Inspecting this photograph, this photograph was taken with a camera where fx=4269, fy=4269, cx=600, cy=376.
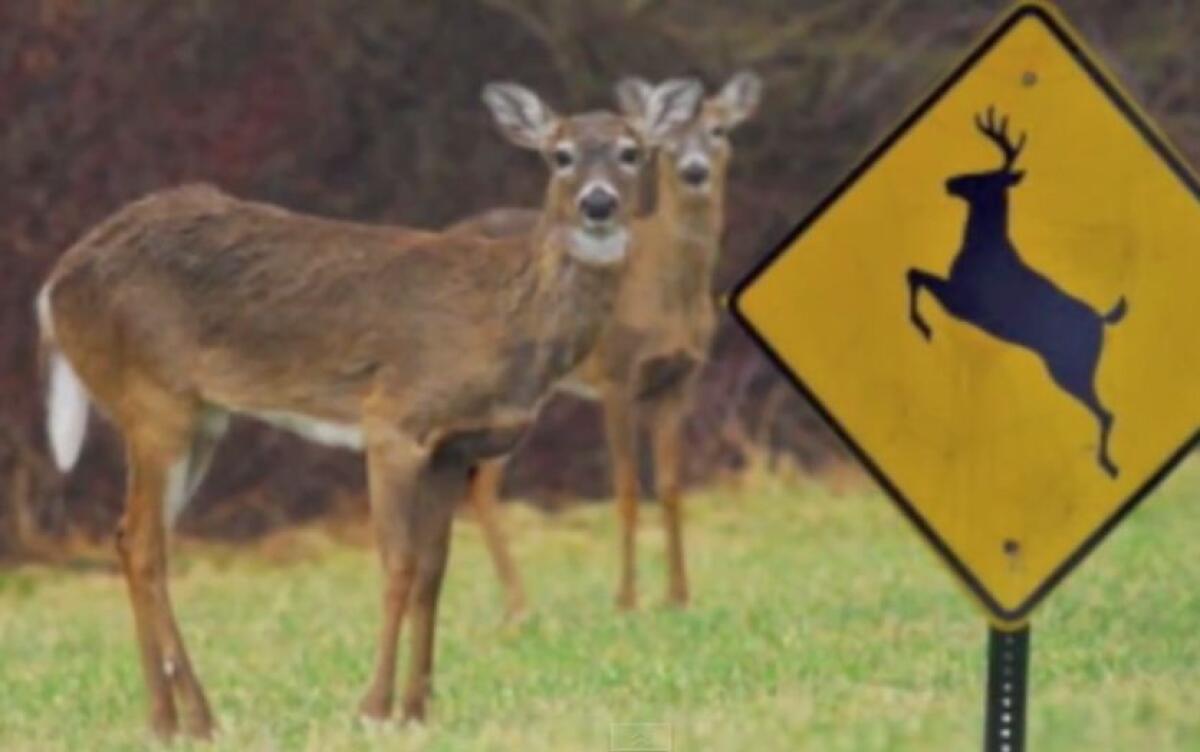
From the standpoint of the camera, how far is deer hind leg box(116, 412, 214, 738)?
11.7 meters

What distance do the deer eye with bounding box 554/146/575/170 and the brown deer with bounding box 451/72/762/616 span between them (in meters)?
4.00

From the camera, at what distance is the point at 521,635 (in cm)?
1513

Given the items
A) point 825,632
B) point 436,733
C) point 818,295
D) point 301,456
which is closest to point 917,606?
point 825,632

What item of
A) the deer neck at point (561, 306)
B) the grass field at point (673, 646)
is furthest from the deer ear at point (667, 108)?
the grass field at point (673, 646)

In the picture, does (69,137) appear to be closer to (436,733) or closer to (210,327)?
(210,327)

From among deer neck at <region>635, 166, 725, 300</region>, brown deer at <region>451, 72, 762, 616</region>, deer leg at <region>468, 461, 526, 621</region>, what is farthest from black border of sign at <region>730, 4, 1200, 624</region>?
deer neck at <region>635, 166, 725, 300</region>

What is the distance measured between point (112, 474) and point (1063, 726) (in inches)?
519

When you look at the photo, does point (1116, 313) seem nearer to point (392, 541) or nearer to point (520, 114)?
point (392, 541)

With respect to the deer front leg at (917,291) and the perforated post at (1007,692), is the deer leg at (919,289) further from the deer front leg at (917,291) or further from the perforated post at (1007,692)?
the perforated post at (1007,692)

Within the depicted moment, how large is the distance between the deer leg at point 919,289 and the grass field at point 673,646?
3.94ft

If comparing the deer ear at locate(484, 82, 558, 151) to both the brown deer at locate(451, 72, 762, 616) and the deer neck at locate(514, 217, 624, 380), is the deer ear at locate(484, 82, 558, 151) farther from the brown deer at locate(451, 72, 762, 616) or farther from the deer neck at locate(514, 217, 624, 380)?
the brown deer at locate(451, 72, 762, 616)

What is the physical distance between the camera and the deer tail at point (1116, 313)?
27.5ft

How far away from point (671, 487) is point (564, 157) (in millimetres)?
4556

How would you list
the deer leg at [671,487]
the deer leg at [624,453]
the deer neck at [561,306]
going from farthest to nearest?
the deer leg at [624,453] → the deer leg at [671,487] → the deer neck at [561,306]
